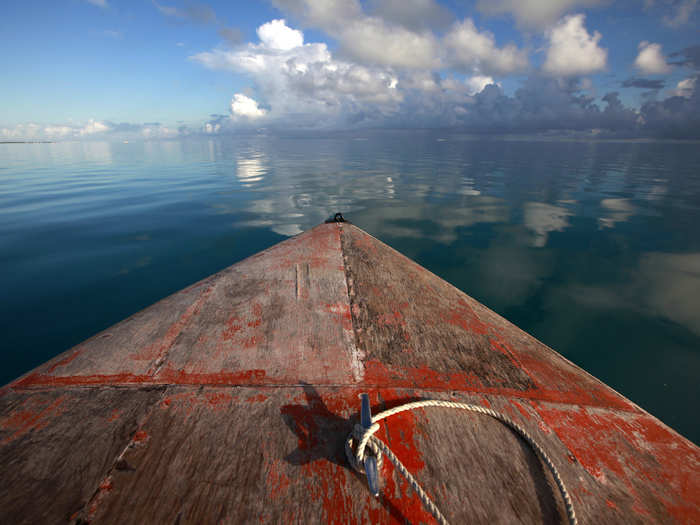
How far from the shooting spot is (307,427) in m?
1.49

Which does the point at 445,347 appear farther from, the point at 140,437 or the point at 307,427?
the point at 140,437

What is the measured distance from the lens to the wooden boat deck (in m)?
1.24

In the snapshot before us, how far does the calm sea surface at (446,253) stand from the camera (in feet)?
14.5

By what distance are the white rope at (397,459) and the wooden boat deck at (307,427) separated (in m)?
0.06

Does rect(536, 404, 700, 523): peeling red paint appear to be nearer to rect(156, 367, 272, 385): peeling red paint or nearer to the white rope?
the white rope

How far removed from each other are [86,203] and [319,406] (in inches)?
590

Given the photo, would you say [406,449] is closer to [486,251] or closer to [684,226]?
[486,251]

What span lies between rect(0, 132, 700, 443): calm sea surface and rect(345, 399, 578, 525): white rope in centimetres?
343

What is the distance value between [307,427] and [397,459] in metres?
0.48

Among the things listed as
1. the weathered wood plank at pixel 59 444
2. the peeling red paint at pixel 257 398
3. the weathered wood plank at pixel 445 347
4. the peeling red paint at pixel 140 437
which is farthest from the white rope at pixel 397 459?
the weathered wood plank at pixel 59 444

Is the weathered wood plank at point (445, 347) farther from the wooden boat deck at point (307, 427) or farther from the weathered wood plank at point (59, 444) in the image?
the weathered wood plank at point (59, 444)

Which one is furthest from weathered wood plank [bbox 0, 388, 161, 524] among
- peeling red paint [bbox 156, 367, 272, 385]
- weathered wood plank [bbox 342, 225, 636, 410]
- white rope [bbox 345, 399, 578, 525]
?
weathered wood plank [bbox 342, 225, 636, 410]

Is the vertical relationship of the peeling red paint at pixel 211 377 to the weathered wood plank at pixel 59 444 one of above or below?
above

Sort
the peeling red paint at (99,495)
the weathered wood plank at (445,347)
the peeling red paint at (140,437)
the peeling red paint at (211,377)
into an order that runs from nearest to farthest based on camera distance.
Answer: the peeling red paint at (99,495), the peeling red paint at (140,437), the peeling red paint at (211,377), the weathered wood plank at (445,347)
